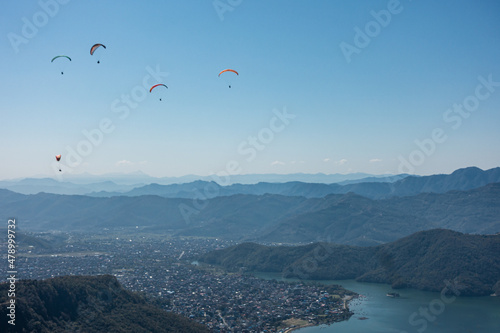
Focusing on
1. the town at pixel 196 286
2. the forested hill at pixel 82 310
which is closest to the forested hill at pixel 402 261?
the town at pixel 196 286

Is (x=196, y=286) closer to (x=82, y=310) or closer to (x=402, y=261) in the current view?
(x=82, y=310)

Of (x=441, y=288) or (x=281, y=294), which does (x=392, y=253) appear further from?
(x=281, y=294)

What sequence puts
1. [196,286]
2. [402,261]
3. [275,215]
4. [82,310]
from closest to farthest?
1. [82,310]
2. [196,286]
3. [402,261]
4. [275,215]

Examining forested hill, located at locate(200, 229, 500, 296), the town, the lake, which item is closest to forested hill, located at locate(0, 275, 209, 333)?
the town

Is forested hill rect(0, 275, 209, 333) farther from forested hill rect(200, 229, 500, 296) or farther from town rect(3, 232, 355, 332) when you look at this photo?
forested hill rect(200, 229, 500, 296)

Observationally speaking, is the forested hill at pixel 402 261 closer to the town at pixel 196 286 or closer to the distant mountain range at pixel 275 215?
the town at pixel 196 286

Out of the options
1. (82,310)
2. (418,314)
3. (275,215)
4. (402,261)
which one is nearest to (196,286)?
(82,310)
